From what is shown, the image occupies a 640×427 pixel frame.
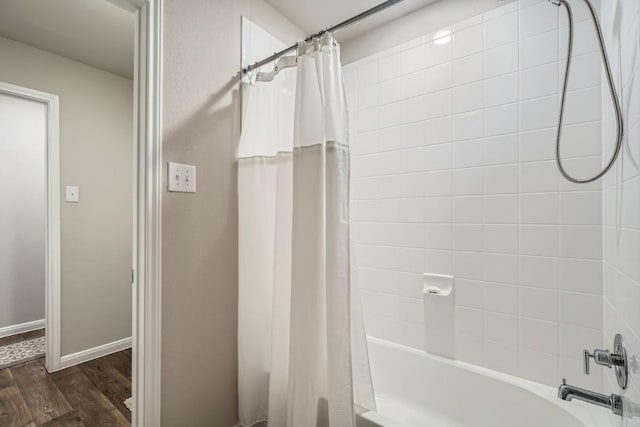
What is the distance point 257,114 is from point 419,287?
4.41 ft

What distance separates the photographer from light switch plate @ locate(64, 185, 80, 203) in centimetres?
228

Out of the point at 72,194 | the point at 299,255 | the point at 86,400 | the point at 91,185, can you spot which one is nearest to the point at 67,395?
the point at 86,400

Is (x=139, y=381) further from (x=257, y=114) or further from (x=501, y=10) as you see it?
(x=501, y=10)

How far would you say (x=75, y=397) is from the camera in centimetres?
191

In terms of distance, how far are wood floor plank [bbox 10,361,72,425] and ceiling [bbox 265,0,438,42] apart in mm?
2796

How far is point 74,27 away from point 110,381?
8.13ft

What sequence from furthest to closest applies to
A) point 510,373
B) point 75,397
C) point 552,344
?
1. point 75,397
2. point 510,373
3. point 552,344

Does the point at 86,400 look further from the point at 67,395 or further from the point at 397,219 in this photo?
the point at 397,219

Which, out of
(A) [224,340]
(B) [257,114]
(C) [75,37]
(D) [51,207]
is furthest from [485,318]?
(C) [75,37]

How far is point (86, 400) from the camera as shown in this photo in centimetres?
189

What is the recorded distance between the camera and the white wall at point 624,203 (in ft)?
2.55

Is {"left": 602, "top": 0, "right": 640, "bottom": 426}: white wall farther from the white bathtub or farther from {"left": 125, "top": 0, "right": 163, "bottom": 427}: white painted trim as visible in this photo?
{"left": 125, "top": 0, "right": 163, "bottom": 427}: white painted trim

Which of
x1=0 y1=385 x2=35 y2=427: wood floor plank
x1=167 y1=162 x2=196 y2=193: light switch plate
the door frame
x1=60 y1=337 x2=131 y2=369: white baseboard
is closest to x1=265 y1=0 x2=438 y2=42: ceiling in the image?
the door frame

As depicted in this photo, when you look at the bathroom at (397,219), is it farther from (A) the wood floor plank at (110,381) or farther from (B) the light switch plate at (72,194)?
(B) the light switch plate at (72,194)
